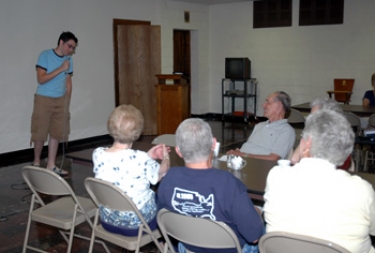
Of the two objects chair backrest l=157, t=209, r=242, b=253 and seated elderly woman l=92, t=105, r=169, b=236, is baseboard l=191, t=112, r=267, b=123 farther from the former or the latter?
chair backrest l=157, t=209, r=242, b=253

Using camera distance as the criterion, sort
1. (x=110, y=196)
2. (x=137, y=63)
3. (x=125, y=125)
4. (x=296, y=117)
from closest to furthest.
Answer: (x=110, y=196) → (x=125, y=125) → (x=296, y=117) → (x=137, y=63)

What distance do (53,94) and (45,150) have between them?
1.86 m

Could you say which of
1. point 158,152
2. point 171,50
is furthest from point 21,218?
point 171,50

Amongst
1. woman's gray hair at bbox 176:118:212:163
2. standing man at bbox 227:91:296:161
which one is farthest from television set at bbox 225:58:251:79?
woman's gray hair at bbox 176:118:212:163

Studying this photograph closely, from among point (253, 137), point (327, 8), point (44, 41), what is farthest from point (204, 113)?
point (253, 137)

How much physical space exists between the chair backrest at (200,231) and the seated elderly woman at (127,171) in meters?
0.42

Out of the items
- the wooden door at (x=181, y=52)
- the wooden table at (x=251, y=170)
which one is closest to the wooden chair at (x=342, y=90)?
the wooden door at (x=181, y=52)

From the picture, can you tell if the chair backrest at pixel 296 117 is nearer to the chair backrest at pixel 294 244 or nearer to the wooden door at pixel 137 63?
the wooden door at pixel 137 63

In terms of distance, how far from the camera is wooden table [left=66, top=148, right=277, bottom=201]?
8.08 ft

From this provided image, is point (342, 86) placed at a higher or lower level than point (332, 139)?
lower

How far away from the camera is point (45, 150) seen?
6.90m

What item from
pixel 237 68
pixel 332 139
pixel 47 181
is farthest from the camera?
pixel 237 68

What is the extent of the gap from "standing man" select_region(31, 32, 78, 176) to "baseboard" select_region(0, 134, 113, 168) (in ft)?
3.24

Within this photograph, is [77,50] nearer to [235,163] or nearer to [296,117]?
[296,117]
